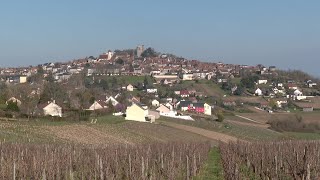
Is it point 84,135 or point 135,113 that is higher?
point 84,135

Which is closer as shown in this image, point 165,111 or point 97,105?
point 97,105

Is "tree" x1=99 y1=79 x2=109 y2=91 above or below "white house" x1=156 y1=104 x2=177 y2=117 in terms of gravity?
above

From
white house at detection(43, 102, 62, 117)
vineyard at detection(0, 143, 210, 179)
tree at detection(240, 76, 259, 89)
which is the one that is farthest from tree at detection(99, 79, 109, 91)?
vineyard at detection(0, 143, 210, 179)

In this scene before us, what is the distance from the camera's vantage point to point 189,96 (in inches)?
4614

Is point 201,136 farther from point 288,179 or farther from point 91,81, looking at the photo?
point 91,81

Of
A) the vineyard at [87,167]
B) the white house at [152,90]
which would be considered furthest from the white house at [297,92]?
the vineyard at [87,167]

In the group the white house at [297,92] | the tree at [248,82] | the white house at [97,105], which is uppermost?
the white house at [97,105]

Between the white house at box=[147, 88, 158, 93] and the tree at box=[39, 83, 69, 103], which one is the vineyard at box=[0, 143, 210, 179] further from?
the white house at box=[147, 88, 158, 93]

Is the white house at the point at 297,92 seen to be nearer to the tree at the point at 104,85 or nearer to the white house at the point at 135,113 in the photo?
the tree at the point at 104,85

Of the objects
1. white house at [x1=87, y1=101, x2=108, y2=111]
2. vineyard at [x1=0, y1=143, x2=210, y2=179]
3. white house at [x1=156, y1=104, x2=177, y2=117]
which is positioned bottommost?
white house at [x1=156, y1=104, x2=177, y2=117]

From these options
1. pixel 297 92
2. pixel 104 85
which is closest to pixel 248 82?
pixel 297 92

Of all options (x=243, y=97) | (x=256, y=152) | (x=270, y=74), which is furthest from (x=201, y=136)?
(x=270, y=74)

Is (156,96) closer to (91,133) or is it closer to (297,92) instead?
(297,92)

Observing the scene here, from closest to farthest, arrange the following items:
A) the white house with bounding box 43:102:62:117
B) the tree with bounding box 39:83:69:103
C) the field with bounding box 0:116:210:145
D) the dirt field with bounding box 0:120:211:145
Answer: the field with bounding box 0:116:210:145, the dirt field with bounding box 0:120:211:145, the white house with bounding box 43:102:62:117, the tree with bounding box 39:83:69:103
